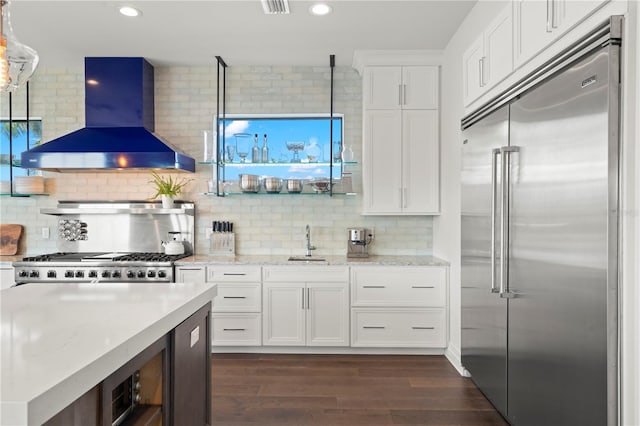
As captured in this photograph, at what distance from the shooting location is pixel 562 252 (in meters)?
1.93

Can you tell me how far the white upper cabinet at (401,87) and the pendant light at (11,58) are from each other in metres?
2.95

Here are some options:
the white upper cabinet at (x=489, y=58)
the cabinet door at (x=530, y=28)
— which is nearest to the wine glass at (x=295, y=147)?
the white upper cabinet at (x=489, y=58)

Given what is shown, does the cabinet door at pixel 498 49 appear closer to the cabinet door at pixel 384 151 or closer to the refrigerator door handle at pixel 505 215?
the refrigerator door handle at pixel 505 215

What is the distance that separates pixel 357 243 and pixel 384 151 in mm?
952

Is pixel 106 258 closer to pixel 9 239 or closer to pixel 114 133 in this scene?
pixel 114 133

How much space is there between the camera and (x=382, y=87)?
4.21 m

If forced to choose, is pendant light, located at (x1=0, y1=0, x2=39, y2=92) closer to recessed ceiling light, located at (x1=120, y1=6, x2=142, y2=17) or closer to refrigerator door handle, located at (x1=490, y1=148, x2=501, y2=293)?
recessed ceiling light, located at (x1=120, y1=6, x2=142, y2=17)

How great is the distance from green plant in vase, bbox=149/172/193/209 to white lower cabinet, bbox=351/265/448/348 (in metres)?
2.03

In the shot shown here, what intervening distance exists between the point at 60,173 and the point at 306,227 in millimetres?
2685

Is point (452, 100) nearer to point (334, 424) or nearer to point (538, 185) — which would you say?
point (538, 185)

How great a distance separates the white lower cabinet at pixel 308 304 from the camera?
395cm

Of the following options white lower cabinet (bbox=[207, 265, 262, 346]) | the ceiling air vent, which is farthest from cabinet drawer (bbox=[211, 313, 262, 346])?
the ceiling air vent

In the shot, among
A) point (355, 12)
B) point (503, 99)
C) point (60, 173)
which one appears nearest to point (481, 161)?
point (503, 99)

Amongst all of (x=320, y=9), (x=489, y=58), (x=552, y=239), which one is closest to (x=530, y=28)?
(x=489, y=58)
